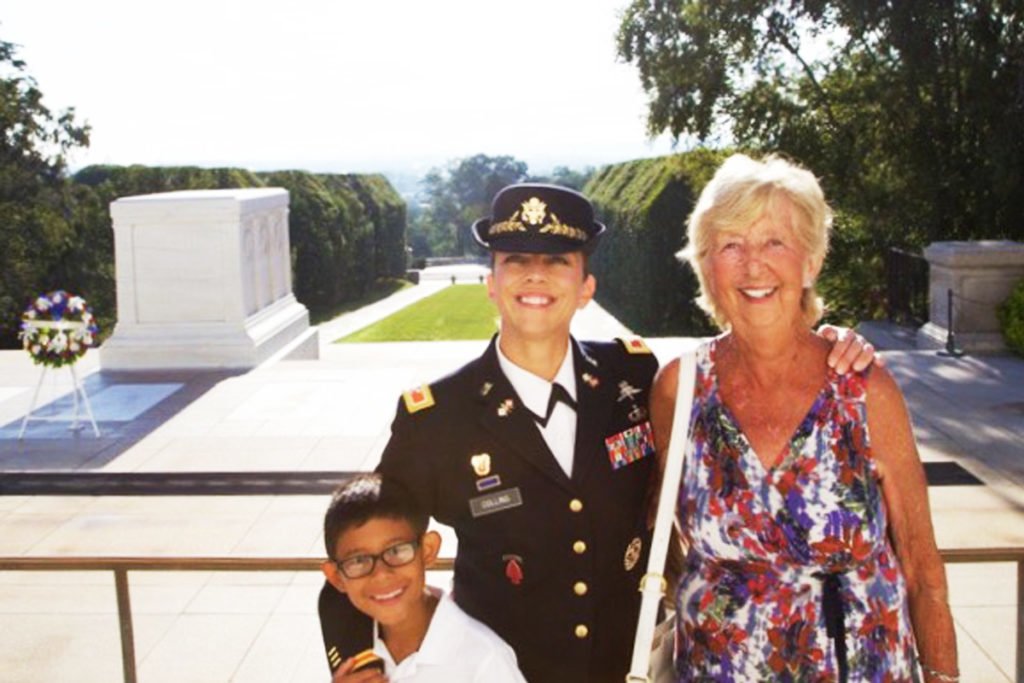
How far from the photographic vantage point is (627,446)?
7.49ft

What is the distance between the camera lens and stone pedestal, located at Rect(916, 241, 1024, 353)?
1141 cm

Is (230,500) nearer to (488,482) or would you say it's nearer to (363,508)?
(488,482)

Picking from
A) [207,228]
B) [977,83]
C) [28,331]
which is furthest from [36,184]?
[977,83]

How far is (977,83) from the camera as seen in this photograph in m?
14.0

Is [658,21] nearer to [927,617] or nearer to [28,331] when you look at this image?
[28,331]

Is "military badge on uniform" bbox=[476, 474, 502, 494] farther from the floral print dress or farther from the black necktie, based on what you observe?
the floral print dress

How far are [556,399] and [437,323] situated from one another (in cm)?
2277

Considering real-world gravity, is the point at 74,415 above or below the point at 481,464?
below

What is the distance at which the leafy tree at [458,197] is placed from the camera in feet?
322

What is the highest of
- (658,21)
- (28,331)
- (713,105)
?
(658,21)

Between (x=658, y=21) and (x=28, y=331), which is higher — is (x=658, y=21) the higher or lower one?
the higher one

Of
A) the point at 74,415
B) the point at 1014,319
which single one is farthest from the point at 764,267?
the point at 1014,319

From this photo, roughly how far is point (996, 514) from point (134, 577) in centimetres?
465

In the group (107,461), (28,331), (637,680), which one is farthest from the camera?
(28,331)
